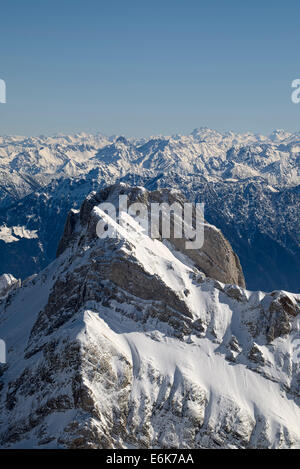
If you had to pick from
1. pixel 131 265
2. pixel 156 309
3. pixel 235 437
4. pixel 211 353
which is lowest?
pixel 235 437

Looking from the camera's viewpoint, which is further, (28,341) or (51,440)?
(28,341)

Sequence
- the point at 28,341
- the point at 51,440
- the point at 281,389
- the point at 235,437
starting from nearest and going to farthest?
the point at 51,440
the point at 235,437
the point at 281,389
the point at 28,341

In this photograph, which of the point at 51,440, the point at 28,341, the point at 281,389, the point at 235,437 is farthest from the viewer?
the point at 28,341

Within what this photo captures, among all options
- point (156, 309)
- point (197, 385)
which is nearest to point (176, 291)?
point (156, 309)

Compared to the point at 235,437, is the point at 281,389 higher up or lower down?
higher up

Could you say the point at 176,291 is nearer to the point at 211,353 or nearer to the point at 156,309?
the point at 156,309

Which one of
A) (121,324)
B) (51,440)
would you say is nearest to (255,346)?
(121,324)
